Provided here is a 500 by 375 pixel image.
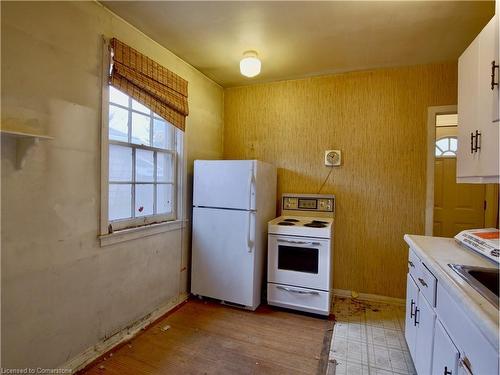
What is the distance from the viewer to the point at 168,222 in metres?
2.58

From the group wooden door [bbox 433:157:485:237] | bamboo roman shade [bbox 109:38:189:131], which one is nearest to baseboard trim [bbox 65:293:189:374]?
bamboo roman shade [bbox 109:38:189:131]

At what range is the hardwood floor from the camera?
184 cm

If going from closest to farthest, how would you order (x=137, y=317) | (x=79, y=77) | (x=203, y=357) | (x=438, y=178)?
(x=79, y=77), (x=203, y=357), (x=137, y=317), (x=438, y=178)

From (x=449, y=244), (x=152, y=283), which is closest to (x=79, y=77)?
(x=152, y=283)

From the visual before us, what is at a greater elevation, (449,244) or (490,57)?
(490,57)

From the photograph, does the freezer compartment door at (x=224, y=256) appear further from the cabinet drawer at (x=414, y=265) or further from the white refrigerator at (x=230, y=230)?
the cabinet drawer at (x=414, y=265)

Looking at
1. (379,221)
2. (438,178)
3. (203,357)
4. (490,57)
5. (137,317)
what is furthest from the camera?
(438,178)

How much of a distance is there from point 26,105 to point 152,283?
1631 mm

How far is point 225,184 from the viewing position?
269cm

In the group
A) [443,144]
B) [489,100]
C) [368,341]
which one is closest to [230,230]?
[368,341]

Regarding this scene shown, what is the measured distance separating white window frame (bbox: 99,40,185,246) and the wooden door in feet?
10.7

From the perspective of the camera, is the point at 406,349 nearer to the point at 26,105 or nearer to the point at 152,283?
the point at 152,283

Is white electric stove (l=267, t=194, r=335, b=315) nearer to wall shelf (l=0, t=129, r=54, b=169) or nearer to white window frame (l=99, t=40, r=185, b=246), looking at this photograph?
white window frame (l=99, t=40, r=185, b=246)

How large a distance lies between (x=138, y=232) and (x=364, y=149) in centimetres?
238
